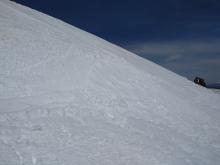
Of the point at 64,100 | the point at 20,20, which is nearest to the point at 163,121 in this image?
the point at 64,100

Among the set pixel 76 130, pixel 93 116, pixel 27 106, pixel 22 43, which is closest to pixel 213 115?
pixel 93 116

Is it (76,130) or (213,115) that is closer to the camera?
(76,130)

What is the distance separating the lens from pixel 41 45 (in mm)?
10188

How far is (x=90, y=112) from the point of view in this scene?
6.08m

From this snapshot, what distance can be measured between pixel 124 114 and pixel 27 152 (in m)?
2.77

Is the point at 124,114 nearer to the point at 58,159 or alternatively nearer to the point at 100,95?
the point at 100,95

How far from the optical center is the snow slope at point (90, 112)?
4.58m

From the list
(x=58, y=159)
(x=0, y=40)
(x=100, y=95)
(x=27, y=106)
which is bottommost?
(x=58, y=159)

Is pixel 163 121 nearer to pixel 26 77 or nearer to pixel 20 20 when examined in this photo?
pixel 26 77

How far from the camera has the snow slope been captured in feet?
15.0

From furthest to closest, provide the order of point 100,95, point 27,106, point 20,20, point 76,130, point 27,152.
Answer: point 20,20
point 100,95
point 27,106
point 76,130
point 27,152

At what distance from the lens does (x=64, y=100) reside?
6441 mm

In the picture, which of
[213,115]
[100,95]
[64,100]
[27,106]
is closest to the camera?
[27,106]

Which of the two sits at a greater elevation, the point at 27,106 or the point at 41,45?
the point at 41,45
